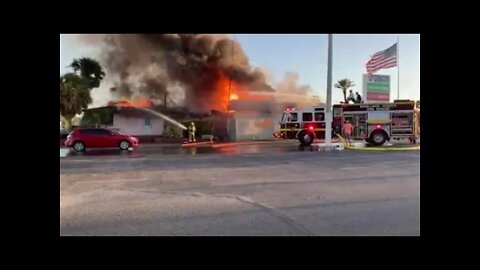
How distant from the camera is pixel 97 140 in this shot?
17.7m

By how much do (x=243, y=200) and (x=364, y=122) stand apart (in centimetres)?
1484

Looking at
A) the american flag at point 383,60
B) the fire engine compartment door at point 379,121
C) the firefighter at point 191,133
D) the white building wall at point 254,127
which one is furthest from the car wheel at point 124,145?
the american flag at point 383,60

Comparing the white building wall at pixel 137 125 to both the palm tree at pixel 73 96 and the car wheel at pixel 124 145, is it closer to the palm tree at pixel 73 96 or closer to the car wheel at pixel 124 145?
the palm tree at pixel 73 96

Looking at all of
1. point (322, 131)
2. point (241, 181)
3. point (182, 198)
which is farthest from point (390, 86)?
point (182, 198)

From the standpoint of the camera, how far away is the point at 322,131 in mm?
20047

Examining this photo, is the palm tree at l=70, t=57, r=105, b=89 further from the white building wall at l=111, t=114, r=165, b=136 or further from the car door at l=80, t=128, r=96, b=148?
the car door at l=80, t=128, r=96, b=148

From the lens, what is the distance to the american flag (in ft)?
63.9

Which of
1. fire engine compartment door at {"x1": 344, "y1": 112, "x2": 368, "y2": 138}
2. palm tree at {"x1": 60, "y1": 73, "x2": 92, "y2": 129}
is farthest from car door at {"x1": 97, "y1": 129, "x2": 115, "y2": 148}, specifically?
fire engine compartment door at {"x1": 344, "y1": 112, "x2": 368, "y2": 138}

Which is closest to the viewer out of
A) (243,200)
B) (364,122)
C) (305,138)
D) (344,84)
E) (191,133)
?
(243,200)

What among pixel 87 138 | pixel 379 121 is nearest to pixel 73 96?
pixel 87 138

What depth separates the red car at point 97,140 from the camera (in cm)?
1741

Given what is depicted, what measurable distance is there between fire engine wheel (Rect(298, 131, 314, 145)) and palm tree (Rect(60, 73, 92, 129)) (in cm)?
1468

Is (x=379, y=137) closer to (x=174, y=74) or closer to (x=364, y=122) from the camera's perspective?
(x=364, y=122)
